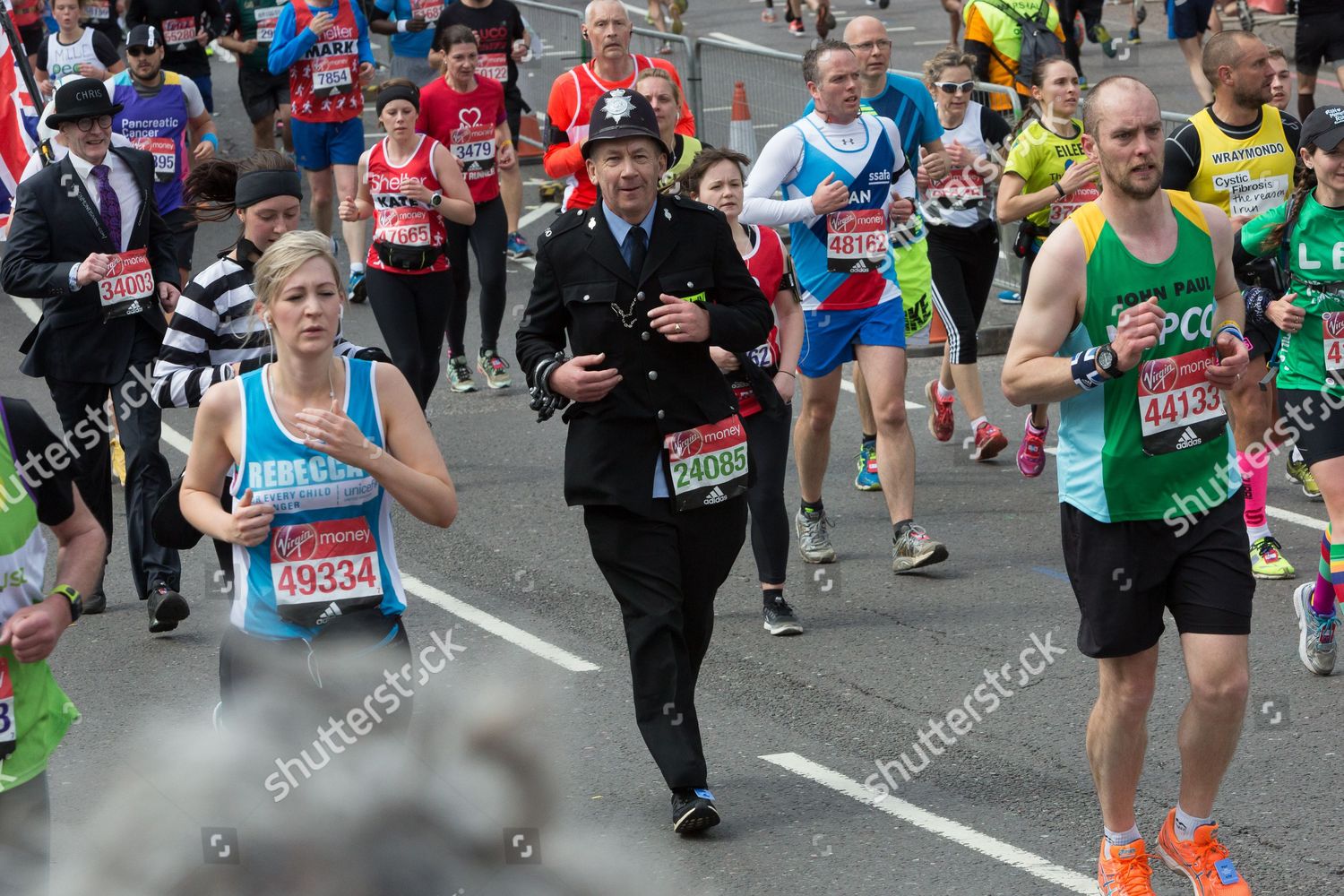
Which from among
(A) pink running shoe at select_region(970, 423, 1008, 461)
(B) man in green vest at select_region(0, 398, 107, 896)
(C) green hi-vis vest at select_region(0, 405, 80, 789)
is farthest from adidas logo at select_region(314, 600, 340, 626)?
(A) pink running shoe at select_region(970, 423, 1008, 461)

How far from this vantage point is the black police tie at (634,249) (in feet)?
19.1

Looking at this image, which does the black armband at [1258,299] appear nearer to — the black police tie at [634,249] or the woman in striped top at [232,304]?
the black police tie at [634,249]

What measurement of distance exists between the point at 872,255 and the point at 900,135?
2.54 ft

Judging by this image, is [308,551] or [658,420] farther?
[658,420]

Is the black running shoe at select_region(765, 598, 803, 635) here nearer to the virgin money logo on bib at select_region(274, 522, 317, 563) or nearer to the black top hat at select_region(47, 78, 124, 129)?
the virgin money logo on bib at select_region(274, 522, 317, 563)

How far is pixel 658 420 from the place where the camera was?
580cm

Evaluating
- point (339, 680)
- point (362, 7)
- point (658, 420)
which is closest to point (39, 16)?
point (362, 7)

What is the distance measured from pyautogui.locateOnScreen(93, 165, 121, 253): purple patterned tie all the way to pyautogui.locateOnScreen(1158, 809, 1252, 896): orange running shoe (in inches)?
205

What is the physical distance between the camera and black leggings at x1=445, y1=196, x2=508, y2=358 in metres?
11.4

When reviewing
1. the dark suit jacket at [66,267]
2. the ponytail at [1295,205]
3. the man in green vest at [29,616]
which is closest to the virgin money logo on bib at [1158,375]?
the ponytail at [1295,205]

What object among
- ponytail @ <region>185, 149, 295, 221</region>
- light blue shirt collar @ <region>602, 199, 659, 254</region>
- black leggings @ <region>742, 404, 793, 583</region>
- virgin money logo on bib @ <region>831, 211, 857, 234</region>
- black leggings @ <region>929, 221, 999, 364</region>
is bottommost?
black leggings @ <region>742, 404, 793, 583</region>

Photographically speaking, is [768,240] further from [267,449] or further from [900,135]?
[267,449]

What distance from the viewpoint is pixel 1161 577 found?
5.08 m

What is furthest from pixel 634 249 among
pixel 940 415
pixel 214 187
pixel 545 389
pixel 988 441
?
pixel 940 415
